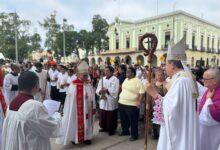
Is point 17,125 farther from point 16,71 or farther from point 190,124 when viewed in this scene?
point 16,71

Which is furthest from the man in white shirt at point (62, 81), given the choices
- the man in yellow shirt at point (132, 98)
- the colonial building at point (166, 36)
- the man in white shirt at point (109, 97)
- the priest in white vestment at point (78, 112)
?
the colonial building at point (166, 36)

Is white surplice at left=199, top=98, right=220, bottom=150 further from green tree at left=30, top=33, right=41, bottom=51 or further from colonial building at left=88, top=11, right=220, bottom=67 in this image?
colonial building at left=88, top=11, right=220, bottom=67

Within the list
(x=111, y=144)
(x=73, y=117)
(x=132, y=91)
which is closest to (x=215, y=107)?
(x=132, y=91)

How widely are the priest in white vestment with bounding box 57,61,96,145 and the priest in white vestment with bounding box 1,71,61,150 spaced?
10.4 ft

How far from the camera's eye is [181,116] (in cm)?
357

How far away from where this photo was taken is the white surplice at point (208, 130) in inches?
145

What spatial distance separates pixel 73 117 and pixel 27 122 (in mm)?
3489

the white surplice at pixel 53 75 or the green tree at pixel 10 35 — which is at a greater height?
the green tree at pixel 10 35

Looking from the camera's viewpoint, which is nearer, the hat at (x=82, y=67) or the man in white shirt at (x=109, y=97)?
the hat at (x=82, y=67)

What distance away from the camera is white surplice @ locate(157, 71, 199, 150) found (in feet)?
11.6

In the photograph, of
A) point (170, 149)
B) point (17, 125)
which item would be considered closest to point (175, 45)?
point (170, 149)

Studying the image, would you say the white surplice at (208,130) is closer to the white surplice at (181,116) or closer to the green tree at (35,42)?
the white surplice at (181,116)

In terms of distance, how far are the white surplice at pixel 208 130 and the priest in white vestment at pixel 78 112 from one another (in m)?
3.27

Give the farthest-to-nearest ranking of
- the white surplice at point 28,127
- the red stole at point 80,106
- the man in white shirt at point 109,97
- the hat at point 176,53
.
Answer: the man in white shirt at point 109,97
the red stole at point 80,106
the hat at point 176,53
the white surplice at point 28,127
